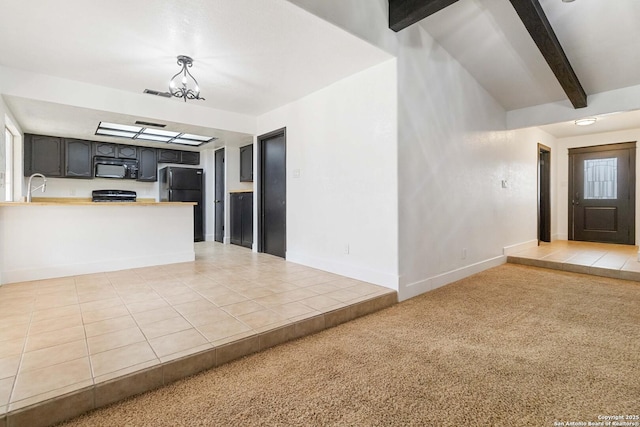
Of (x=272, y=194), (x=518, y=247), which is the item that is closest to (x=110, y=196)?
(x=272, y=194)

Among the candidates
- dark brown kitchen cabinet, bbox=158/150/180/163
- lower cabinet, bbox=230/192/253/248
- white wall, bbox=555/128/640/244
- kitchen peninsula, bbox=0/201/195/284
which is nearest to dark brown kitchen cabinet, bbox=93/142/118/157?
dark brown kitchen cabinet, bbox=158/150/180/163

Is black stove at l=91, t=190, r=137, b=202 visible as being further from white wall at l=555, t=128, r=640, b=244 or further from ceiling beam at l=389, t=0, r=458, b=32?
white wall at l=555, t=128, r=640, b=244

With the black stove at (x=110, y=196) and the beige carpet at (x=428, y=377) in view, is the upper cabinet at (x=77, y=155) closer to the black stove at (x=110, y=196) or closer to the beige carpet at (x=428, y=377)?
the black stove at (x=110, y=196)

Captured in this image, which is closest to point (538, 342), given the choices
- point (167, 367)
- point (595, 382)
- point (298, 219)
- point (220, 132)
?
point (595, 382)

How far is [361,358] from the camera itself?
201 centimetres

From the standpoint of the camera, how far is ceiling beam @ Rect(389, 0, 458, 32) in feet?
8.82

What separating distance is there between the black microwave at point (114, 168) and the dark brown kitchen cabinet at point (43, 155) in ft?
1.85

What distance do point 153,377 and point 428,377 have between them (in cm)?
152

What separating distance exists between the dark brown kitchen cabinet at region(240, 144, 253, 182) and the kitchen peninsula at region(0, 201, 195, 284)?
170cm

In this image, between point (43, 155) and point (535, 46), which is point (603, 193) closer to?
point (535, 46)

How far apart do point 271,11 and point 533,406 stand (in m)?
3.04

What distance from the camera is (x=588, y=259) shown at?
4.73 metres

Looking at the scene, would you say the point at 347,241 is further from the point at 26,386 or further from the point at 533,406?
the point at 26,386

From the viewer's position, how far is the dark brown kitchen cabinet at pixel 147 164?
6.80 m
